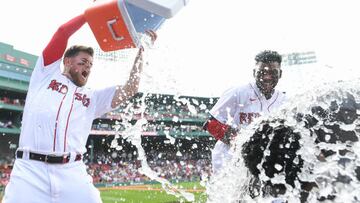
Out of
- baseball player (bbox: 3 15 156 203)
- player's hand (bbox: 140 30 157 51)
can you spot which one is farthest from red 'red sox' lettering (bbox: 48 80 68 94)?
player's hand (bbox: 140 30 157 51)

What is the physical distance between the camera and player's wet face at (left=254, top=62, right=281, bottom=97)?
4.56m

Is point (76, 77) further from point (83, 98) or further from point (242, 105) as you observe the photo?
point (242, 105)

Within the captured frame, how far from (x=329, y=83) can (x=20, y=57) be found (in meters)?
39.1

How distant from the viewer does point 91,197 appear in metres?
3.76

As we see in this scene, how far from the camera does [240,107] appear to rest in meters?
4.99

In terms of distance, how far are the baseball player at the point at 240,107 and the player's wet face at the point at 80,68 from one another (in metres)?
1.45

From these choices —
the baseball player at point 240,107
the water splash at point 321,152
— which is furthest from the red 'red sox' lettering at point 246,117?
the water splash at point 321,152

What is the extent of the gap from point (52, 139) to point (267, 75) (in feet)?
7.12

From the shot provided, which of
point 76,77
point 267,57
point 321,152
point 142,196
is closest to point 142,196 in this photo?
point 142,196

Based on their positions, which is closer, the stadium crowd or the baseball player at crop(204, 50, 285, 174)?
the baseball player at crop(204, 50, 285, 174)

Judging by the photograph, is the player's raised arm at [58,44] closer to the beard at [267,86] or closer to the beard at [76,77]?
the beard at [76,77]

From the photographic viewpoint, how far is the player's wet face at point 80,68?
3.88 m

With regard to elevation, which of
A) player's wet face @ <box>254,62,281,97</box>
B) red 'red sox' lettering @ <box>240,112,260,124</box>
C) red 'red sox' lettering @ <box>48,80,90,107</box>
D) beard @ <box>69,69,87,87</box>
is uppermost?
player's wet face @ <box>254,62,281,97</box>

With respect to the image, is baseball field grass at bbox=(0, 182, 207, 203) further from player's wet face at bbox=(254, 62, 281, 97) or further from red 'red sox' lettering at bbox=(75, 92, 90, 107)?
red 'red sox' lettering at bbox=(75, 92, 90, 107)
